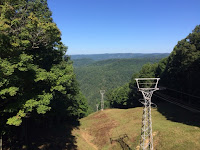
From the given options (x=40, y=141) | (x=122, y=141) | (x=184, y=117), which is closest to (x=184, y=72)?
(x=184, y=117)

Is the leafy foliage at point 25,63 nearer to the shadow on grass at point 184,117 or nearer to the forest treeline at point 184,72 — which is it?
the forest treeline at point 184,72

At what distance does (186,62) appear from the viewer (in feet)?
80.6

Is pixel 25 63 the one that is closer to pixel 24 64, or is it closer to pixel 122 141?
pixel 24 64

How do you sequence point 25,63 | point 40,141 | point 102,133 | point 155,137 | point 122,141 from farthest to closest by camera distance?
1. point 102,133
2. point 122,141
3. point 155,137
4. point 40,141
5. point 25,63

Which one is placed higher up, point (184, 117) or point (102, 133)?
point (184, 117)

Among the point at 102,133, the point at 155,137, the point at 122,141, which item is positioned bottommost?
the point at 102,133

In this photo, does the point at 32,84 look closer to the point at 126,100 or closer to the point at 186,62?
the point at 186,62

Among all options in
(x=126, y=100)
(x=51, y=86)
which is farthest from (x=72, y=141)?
(x=126, y=100)

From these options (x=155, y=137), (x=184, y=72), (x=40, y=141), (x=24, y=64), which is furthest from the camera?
(x=184, y=72)

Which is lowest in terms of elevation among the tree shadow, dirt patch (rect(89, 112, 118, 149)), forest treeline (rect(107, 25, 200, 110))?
dirt patch (rect(89, 112, 118, 149))

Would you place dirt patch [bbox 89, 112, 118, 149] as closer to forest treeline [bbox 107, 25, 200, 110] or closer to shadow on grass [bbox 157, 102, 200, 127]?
forest treeline [bbox 107, 25, 200, 110]

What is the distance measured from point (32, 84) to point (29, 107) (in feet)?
7.29

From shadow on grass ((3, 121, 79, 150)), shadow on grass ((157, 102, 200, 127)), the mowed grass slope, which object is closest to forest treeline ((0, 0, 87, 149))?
shadow on grass ((3, 121, 79, 150))

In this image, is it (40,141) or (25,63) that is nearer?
(25,63)
